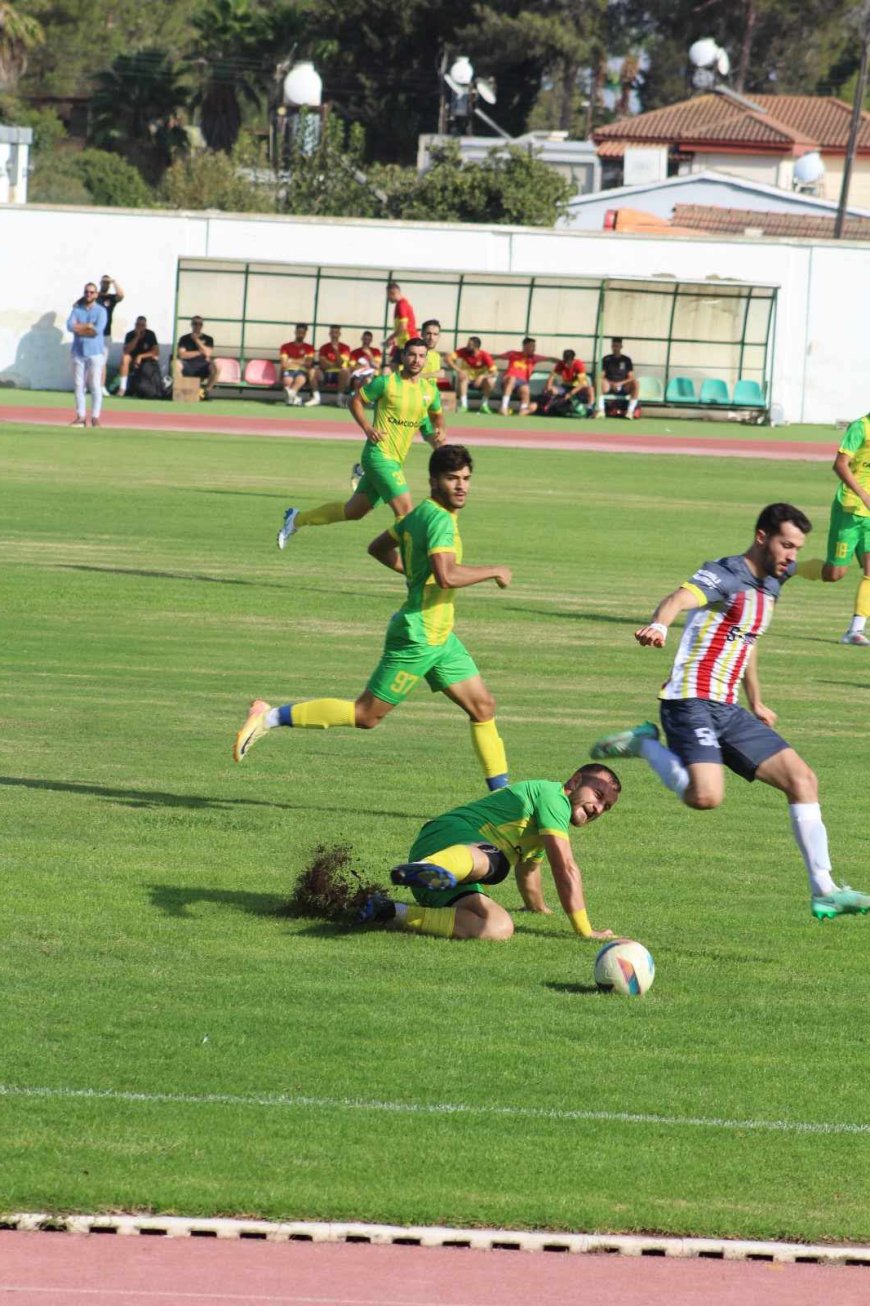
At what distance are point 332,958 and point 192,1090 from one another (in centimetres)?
174

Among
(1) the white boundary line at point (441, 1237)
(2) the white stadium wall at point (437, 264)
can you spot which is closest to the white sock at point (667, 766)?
(1) the white boundary line at point (441, 1237)

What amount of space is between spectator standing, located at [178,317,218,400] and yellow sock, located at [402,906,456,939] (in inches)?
1400

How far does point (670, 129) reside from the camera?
93812mm

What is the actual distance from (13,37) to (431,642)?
69.4 m

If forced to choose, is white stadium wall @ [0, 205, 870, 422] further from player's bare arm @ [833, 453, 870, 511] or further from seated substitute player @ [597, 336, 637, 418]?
player's bare arm @ [833, 453, 870, 511]

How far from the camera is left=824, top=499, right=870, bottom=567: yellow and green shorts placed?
17.2 metres

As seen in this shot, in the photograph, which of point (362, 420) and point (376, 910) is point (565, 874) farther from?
point (362, 420)

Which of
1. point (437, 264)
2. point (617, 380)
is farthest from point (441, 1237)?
point (437, 264)

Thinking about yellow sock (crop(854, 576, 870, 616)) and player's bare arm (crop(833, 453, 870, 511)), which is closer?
player's bare arm (crop(833, 453, 870, 511))

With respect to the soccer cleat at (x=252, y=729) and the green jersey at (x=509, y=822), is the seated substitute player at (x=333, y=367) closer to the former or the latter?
the soccer cleat at (x=252, y=729)

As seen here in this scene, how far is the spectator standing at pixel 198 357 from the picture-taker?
44.0 metres

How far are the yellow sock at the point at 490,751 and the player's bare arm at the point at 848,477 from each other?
6.49 m

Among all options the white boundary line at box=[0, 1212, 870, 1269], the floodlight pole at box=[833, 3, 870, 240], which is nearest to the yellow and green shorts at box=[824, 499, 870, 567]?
the white boundary line at box=[0, 1212, 870, 1269]

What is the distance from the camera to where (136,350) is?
4431cm
